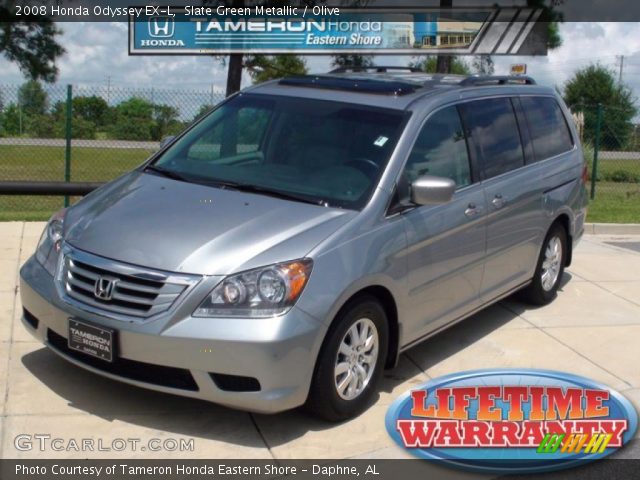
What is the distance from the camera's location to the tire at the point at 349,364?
15.8 feet

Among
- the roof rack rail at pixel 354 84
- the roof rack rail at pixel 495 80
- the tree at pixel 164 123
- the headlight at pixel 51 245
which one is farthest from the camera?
the tree at pixel 164 123

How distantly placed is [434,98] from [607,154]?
13.3 metres

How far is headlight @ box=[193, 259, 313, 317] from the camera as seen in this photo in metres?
4.57

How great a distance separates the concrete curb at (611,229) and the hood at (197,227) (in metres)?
7.57

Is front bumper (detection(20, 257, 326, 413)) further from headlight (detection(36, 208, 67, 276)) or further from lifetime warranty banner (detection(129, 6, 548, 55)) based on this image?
lifetime warranty banner (detection(129, 6, 548, 55))

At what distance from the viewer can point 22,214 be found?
10.6 metres

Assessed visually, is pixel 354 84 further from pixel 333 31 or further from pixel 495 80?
pixel 333 31

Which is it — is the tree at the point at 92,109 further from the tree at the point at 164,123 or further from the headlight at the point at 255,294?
the headlight at the point at 255,294

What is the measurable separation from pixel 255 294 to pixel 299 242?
0.41 meters

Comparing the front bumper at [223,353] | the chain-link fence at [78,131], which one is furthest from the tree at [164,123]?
the front bumper at [223,353]

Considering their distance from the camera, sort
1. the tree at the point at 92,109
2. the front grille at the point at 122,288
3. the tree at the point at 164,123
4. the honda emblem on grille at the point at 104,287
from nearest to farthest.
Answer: the front grille at the point at 122,288 → the honda emblem on grille at the point at 104,287 → the tree at the point at 92,109 → the tree at the point at 164,123

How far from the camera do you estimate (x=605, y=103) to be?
38219 mm

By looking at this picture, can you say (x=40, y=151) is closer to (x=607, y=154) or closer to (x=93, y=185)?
(x=93, y=185)

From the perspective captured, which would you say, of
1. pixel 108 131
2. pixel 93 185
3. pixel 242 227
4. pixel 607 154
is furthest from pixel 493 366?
pixel 607 154
